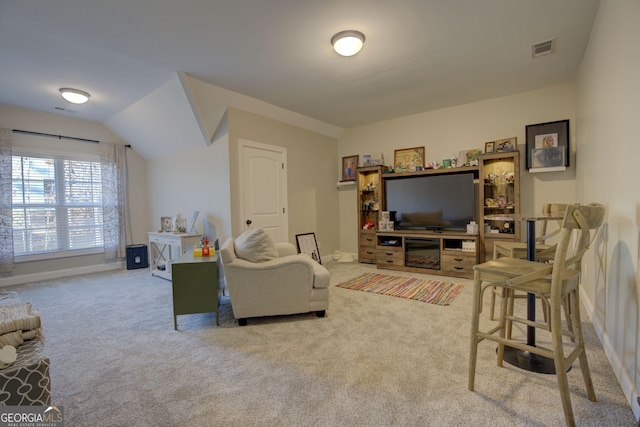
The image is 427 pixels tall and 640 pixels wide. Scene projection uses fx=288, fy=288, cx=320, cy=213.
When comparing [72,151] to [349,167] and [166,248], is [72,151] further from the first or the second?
[349,167]

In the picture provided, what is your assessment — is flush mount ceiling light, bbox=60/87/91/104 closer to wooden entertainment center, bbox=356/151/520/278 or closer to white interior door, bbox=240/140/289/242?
white interior door, bbox=240/140/289/242

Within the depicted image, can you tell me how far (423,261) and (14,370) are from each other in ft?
14.4

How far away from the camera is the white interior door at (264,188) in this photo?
13.7 ft

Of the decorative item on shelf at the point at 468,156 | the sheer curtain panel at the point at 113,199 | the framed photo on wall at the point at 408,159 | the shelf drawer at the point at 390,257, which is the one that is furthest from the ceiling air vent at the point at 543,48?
the sheer curtain panel at the point at 113,199

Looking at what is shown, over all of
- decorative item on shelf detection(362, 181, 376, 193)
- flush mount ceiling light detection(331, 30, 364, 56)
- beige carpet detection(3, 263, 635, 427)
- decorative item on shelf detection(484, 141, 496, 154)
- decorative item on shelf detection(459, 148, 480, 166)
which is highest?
flush mount ceiling light detection(331, 30, 364, 56)

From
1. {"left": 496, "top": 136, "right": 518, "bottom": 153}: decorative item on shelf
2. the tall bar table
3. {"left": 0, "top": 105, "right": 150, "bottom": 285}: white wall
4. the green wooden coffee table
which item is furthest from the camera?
{"left": 0, "top": 105, "right": 150, "bottom": 285}: white wall

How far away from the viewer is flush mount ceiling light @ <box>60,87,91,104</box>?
3701 millimetres

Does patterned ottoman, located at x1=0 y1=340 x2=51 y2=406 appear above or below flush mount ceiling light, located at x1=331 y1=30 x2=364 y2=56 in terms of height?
below

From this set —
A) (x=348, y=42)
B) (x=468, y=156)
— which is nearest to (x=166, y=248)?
(x=348, y=42)

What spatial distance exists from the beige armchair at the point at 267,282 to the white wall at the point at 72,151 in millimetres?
3933

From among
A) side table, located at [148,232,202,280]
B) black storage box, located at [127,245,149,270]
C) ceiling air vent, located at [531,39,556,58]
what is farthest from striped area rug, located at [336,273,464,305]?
black storage box, located at [127,245,149,270]

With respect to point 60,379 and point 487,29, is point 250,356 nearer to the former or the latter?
point 60,379

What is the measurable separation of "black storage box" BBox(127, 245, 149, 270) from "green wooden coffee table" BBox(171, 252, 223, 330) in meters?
3.40

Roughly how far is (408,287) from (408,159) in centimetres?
233
